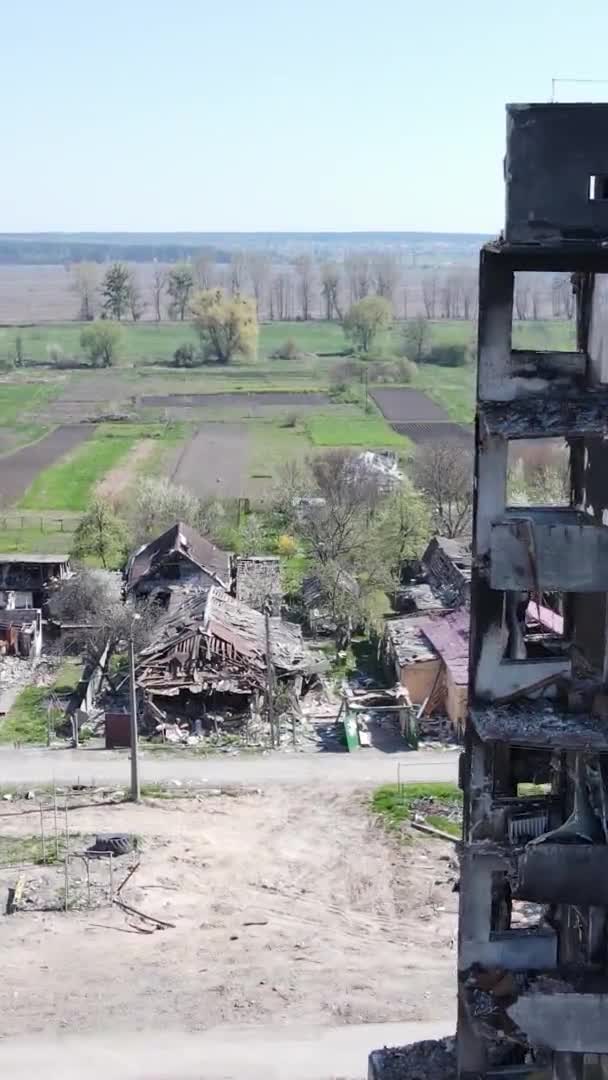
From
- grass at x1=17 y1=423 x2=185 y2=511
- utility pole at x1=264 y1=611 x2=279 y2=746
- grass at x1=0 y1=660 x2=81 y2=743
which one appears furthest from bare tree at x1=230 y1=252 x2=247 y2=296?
utility pole at x1=264 y1=611 x2=279 y2=746

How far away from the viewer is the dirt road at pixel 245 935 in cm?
1872

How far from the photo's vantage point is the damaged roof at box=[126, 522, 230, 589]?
1478 inches

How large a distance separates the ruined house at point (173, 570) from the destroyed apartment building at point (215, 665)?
123 inches

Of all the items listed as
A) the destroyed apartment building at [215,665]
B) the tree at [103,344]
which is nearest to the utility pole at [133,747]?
the destroyed apartment building at [215,665]

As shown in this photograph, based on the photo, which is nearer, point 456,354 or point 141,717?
point 141,717

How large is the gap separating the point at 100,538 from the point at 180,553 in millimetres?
6566

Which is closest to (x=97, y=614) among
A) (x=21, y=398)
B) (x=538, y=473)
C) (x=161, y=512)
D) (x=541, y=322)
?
(x=161, y=512)

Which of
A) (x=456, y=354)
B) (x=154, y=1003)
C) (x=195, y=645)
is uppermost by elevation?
(x=456, y=354)

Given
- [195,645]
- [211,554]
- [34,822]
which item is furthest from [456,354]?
[34,822]

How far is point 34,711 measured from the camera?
31203 millimetres

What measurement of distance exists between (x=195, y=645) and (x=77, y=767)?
4.95 meters

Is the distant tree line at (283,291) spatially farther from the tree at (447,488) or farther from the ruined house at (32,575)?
the ruined house at (32,575)

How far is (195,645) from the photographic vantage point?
31.3 m

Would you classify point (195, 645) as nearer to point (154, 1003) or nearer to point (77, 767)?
point (77, 767)
